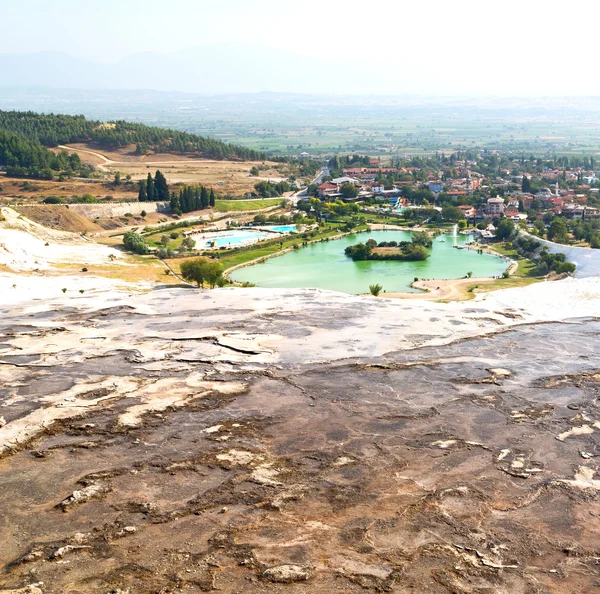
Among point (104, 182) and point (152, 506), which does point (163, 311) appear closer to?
point (152, 506)

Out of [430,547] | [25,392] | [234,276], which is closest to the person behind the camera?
[430,547]

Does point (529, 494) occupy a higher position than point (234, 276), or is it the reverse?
point (529, 494)

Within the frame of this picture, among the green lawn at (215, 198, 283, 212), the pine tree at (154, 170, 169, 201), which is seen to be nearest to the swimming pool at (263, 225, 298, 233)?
the green lawn at (215, 198, 283, 212)

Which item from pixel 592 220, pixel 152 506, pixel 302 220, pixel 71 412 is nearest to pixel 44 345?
pixel 71 412

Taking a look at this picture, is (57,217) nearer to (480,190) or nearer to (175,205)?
(175,205)

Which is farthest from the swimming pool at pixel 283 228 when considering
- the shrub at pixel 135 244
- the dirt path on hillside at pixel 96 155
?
the dirt path on hillside at pixel 96 155

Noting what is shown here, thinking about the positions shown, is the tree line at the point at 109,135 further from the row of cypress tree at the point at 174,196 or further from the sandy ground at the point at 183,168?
the row of cypress tree at the point at 174,196
